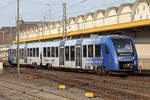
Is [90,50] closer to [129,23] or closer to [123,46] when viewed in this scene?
[123,46]

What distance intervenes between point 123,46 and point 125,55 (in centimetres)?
88

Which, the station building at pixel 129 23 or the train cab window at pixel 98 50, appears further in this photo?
the station building at pixel 129 23

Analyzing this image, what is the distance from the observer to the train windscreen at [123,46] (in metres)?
18.4

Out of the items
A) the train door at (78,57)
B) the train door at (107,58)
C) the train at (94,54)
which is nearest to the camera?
the train at (94,54)

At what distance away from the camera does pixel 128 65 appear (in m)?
18.2

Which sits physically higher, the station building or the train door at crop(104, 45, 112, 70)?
the station building

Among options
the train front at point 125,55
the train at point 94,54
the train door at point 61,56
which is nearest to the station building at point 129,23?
the train at point 94,54

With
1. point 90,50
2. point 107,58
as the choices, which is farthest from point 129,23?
point 107,58

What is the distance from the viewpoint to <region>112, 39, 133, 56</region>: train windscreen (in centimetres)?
1840

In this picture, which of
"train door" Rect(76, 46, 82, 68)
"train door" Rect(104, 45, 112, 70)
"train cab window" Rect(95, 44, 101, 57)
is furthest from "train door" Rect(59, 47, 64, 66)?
"train door" Rect(104, 45, 112, 70)

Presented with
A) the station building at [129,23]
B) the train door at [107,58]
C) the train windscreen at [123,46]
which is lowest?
the train door at [107,58]

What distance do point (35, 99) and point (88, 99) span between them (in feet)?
6.87

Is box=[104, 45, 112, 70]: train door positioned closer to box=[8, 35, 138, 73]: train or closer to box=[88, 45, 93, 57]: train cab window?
box=[8, 35, 138, 73]: train

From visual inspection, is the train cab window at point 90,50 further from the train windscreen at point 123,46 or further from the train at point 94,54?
the train windscreen at point 123,46
